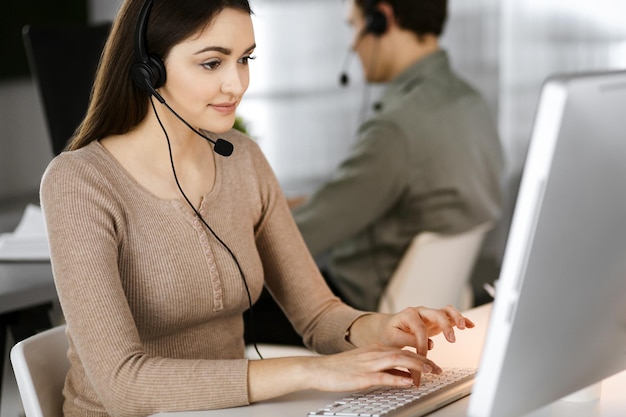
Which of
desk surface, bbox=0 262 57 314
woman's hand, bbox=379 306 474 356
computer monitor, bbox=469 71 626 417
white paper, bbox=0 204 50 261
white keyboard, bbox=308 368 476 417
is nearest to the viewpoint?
computer monitor, bbox=469 71 626 417

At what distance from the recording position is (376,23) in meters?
2.88

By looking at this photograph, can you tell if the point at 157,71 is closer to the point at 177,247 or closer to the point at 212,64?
the point at 212,64

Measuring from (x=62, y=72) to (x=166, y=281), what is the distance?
1114 mm

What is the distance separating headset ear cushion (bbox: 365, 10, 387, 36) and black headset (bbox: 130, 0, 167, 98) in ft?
4.86

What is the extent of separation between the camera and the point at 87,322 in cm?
130

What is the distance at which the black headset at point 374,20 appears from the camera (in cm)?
287

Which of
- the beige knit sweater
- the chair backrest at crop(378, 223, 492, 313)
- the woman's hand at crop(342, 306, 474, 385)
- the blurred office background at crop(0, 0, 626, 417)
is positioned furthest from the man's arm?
the blurred office background at crop(0, 0, 626, 417)

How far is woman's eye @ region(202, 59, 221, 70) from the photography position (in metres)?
1.49

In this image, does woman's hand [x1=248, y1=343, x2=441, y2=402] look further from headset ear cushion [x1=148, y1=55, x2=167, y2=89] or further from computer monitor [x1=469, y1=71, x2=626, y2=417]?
headset ear cushion [x1=148, y1=55, x2=167, y2=89]

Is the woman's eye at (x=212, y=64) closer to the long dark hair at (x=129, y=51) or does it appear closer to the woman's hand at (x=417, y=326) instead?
the long dark hair at (x=129, y=51)

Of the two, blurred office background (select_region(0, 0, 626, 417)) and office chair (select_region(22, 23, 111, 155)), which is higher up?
office chair (select_region(22, 23, 111, 155))

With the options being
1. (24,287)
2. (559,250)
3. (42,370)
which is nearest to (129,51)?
(42,370)

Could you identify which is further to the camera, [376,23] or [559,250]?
[376,23]

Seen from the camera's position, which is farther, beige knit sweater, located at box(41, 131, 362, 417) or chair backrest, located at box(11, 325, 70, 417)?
chair backrest, located at box(11, 325, 70, 417)
